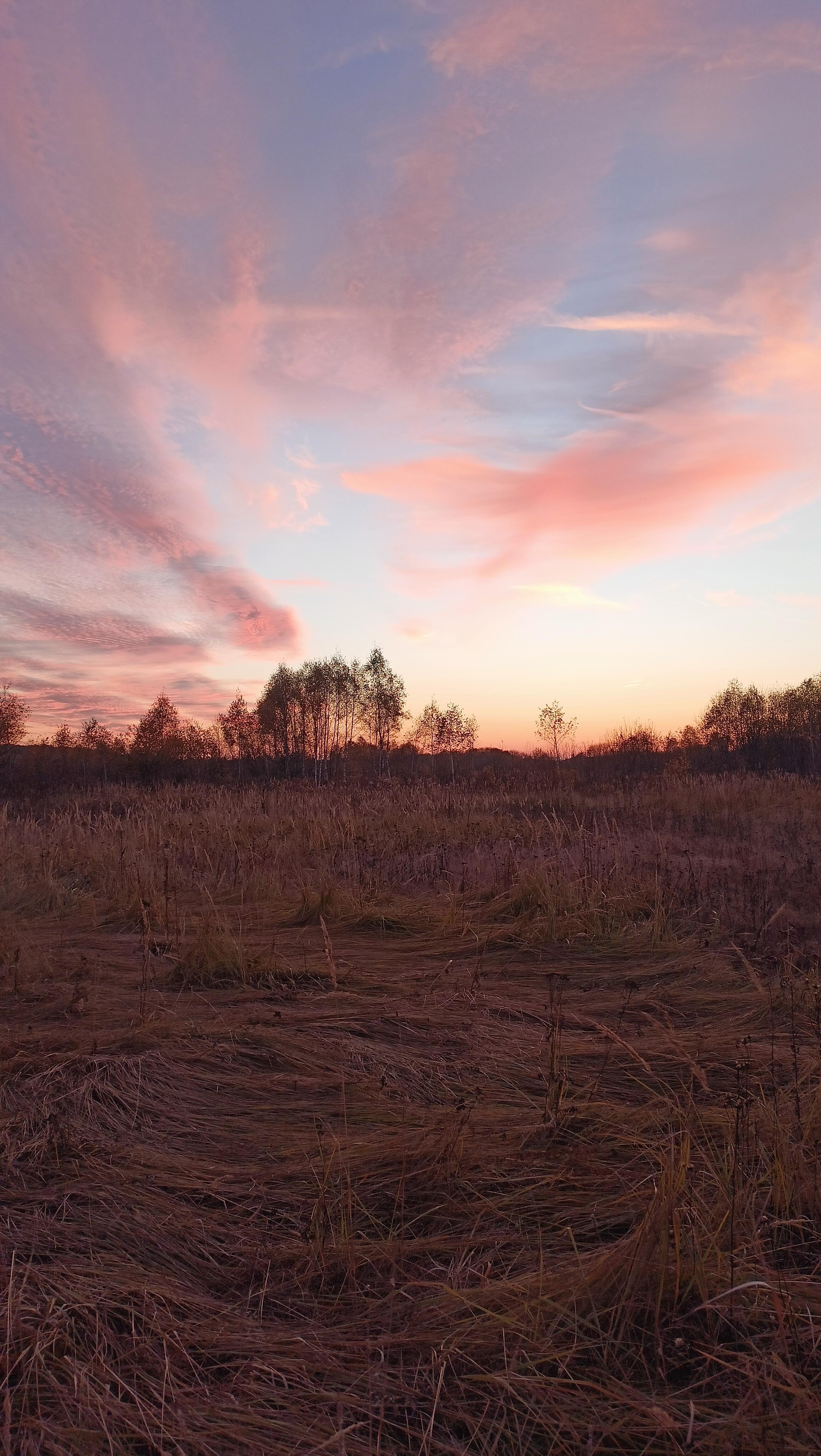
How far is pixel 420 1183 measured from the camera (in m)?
2.66

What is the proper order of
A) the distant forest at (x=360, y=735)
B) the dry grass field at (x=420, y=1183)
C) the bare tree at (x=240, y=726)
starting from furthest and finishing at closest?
the bare tree at (x=240, y=726) → the distant forest at (x=360, y=735) → the dry grass field at (x=420, y=1183)

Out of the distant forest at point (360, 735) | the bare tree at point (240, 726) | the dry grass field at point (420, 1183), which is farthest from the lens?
the bare tree at point (240, 726)

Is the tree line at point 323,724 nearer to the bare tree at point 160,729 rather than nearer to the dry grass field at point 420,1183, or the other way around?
the bare tree at point 160,729

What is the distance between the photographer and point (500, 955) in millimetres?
5637

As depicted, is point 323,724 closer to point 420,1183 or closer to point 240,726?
point 240,726

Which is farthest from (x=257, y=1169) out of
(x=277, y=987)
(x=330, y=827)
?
(x=330, y=827)

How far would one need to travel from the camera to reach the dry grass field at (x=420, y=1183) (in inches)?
68.7

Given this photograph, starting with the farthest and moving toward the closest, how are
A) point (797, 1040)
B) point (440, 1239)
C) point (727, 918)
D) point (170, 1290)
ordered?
1. point (727, 918)
2. point (797, 1040)
3. point (440, 1239)
4. point (170, 1290)

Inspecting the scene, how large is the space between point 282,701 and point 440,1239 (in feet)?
215

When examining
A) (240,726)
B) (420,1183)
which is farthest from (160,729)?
(420,1183)

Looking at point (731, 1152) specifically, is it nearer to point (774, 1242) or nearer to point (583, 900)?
point (774, 1242)

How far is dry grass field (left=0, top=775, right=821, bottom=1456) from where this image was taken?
5.73 ft

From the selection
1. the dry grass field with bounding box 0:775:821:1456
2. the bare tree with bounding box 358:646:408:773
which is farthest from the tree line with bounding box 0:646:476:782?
the dry grass field with bounding box 0:775:821:1456

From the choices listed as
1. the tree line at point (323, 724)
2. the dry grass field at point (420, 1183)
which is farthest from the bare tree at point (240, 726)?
the dry grass field at point (420, 1183)
